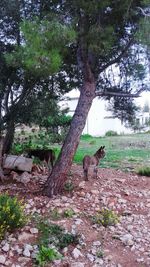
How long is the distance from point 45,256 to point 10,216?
1.93ft

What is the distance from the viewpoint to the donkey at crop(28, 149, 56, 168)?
6.44 metres

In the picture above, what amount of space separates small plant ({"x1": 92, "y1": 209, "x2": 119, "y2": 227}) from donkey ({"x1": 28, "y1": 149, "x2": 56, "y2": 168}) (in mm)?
2197

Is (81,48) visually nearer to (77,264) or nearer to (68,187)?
(68,187)

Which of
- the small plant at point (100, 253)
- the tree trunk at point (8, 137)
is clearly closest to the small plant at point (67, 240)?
the small plant at point (100, 253)

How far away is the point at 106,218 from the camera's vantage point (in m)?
4.25

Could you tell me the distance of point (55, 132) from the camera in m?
7.28

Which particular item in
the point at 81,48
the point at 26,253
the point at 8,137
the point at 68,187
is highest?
the point at 81,48

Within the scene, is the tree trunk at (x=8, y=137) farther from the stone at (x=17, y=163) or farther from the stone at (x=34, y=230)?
the stone at (x=34, y=230)

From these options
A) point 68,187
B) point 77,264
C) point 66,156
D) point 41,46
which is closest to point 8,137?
point 68,187

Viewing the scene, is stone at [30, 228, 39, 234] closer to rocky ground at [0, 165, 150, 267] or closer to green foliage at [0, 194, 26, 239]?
rocky ground at [0, 165, 150, 267]

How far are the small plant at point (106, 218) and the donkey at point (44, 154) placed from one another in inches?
86.5

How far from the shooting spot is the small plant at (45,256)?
3.36 meters

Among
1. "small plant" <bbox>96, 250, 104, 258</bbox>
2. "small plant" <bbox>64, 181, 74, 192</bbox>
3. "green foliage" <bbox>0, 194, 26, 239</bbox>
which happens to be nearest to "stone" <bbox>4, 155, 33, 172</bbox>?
"small plant" <bbox>64, 181, 74, 192</bbox>

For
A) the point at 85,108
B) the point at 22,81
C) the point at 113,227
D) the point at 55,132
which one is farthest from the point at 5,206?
the point at 55,132
